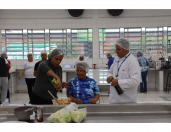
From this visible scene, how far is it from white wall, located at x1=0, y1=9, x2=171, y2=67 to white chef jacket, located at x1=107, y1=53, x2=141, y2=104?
5.13 meters

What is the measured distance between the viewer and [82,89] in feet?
7.33

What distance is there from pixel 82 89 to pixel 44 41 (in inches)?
222

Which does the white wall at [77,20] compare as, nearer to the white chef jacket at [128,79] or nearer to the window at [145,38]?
the window at [145,38]

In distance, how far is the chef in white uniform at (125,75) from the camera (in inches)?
82.0

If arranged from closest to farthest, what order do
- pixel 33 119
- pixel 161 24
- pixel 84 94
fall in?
pixel 33 119 → pixel 84 94 → pixel 161 24

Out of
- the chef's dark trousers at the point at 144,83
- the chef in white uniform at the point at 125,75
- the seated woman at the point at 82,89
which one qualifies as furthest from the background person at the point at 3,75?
the chef's dark trousers at the point at 144,83

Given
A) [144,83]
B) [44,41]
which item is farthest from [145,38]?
[44,41]

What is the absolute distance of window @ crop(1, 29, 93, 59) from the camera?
7.31 m

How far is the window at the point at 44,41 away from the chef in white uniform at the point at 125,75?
5.09 m

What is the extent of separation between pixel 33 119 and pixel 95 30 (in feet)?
20.1

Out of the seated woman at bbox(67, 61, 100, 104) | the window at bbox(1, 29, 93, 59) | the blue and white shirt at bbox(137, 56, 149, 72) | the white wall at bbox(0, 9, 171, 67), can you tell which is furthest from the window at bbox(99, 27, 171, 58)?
the seated woman at bbox(67, 61, 100, 104)
